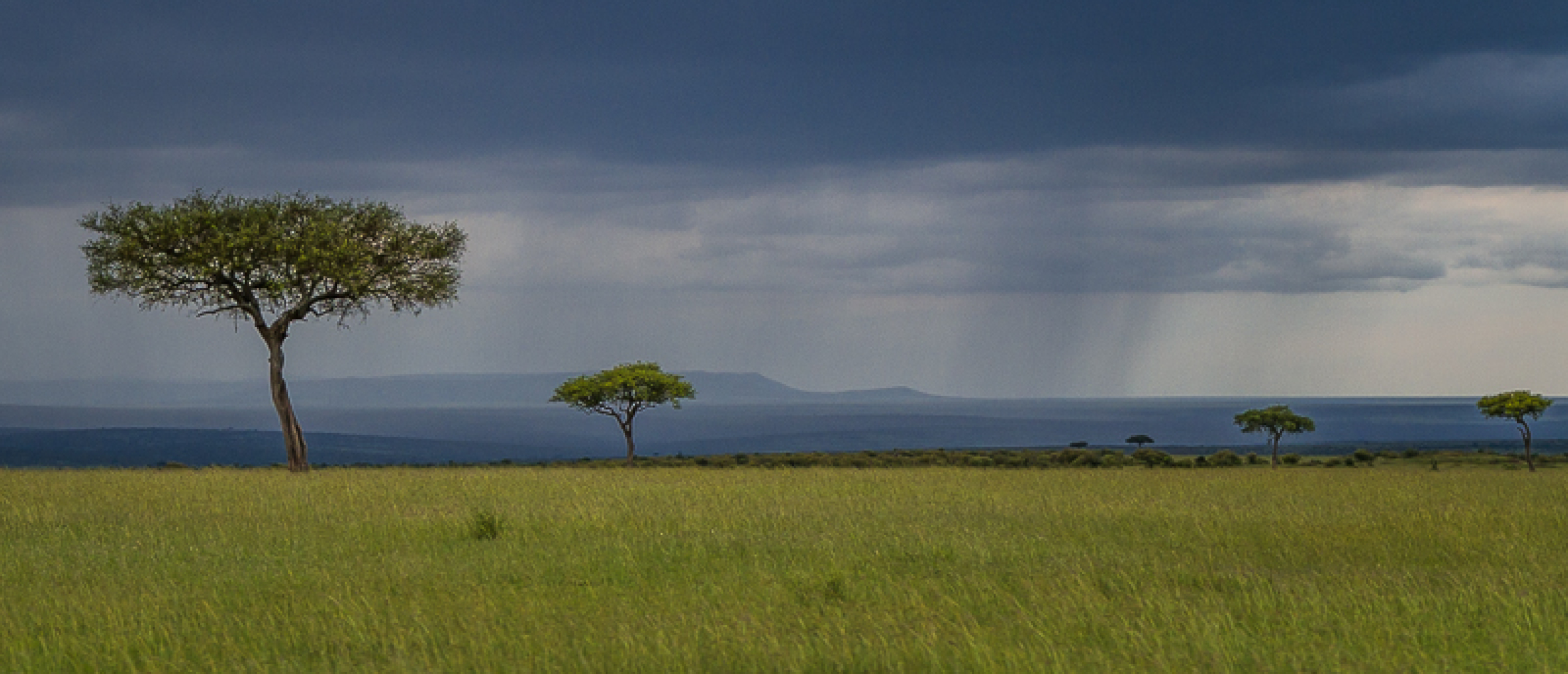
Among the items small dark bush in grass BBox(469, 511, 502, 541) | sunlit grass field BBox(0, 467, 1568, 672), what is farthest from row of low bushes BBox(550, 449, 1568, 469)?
small dark bush in grass BBox(469, 511, 502, 541)

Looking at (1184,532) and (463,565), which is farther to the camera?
(1184,532)

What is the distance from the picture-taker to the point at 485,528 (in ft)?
66.6

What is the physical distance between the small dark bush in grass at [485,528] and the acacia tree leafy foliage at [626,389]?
43880 mm

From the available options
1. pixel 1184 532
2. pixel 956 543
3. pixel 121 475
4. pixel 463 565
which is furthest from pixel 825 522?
pixel 121 475

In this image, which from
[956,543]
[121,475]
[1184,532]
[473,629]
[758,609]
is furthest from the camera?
[121,475]

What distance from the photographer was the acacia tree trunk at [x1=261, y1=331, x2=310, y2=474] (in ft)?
134

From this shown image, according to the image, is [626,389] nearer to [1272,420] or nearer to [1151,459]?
[1151,459]

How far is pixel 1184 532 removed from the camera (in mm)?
20734

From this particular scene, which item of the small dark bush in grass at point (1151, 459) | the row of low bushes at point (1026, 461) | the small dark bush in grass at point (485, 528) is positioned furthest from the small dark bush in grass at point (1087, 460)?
the small dark bush in grass at point (485, 528)

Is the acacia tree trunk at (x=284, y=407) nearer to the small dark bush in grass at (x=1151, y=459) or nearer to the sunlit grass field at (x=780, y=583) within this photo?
the sunlit grass field at (x=780, y=583)

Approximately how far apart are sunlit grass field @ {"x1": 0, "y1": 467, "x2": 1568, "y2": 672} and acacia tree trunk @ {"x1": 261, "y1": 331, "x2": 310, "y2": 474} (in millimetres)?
12566

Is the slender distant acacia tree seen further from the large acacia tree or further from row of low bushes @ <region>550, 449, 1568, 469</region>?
the large acacia tree

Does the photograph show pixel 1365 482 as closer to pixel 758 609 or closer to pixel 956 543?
pixel 956 543

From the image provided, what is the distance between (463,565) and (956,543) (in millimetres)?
7032
